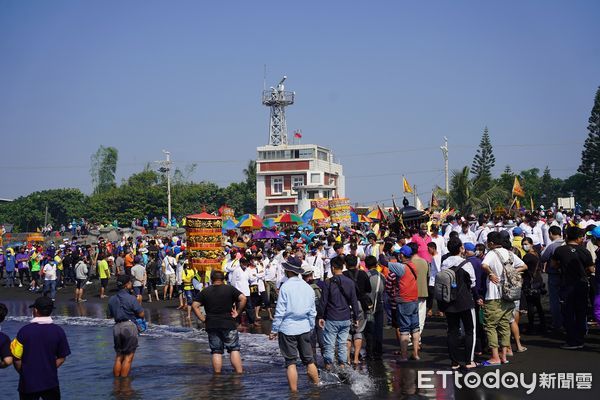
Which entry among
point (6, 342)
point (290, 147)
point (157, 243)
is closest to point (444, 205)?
point (157, 243)

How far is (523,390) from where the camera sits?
9609 millimetres

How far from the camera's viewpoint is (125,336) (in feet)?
38.4

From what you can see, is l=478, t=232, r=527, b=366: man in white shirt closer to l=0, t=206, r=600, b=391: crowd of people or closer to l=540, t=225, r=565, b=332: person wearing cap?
l=0, t=206, r=600, b=391: crowd of people

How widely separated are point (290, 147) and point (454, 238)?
7984 centimetres

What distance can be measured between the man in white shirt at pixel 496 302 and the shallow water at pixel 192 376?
55.5 inches

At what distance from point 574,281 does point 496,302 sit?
1.73 m

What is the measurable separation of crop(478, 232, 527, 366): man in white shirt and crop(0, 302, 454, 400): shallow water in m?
1.41

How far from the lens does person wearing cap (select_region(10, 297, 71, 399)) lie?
7586mm

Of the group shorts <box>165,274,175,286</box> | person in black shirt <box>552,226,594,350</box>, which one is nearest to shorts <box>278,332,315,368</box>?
person in black shirt <box>552,226,594,350</box>

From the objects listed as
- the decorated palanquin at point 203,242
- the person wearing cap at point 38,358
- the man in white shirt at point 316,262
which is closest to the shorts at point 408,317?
the person wearing cap at point 38,358

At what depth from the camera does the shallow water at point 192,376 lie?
413 inches

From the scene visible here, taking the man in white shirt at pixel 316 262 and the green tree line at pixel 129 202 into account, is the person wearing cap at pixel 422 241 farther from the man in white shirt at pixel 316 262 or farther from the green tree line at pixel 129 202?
the green tree line at pixel 129 202

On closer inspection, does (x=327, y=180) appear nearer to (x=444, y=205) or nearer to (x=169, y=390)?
(x=444, y=205)

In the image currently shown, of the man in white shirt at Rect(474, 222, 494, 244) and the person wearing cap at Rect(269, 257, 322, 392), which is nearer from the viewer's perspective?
the person wearing cap at Rect(269, 257, 322, 392)
